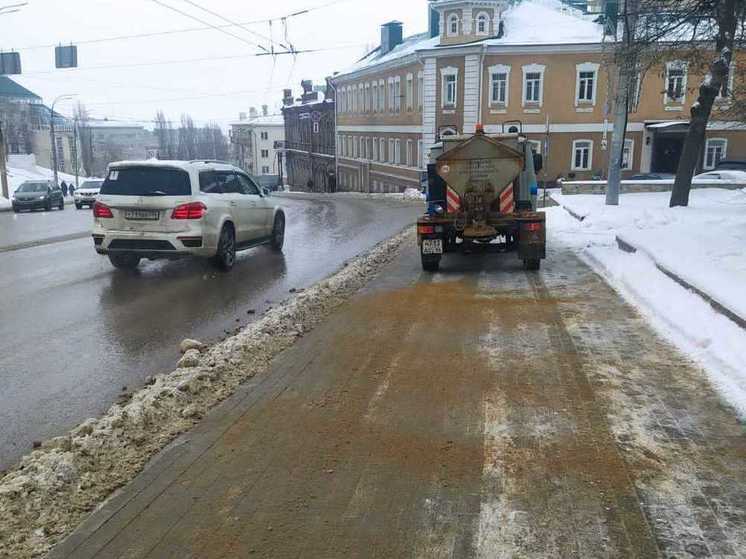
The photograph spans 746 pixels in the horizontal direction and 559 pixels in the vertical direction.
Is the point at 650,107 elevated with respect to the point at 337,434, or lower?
elevated

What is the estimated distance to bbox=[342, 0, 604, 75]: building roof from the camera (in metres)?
39.4

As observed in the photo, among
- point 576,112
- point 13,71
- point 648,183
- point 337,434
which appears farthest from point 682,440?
point 576,112

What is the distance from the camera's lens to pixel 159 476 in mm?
3988

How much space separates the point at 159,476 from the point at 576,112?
1601 inches

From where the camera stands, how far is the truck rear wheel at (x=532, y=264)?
10.9 metres

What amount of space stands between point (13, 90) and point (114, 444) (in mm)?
123231

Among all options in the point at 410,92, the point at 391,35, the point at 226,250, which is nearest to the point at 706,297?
the point at 226,250

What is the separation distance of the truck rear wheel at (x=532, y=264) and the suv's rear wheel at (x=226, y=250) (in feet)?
16.6

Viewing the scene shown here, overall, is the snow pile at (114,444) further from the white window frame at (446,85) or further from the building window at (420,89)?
the building window at (420,89)

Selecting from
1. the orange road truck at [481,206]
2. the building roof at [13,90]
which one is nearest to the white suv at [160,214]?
the orange road truck at [481,206]

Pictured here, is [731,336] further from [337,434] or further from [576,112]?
[576,112]

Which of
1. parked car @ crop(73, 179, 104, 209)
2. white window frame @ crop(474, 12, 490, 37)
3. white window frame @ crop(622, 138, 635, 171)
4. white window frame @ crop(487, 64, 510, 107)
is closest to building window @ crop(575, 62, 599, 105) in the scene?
white window frame @ crop(622, 138, 635, 171)

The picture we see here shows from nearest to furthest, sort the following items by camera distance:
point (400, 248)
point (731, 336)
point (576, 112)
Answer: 1. point (731, 336)
2. point (400, 248)
3. point (576, 112)

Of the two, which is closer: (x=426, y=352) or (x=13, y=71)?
(x=426, y=352)
